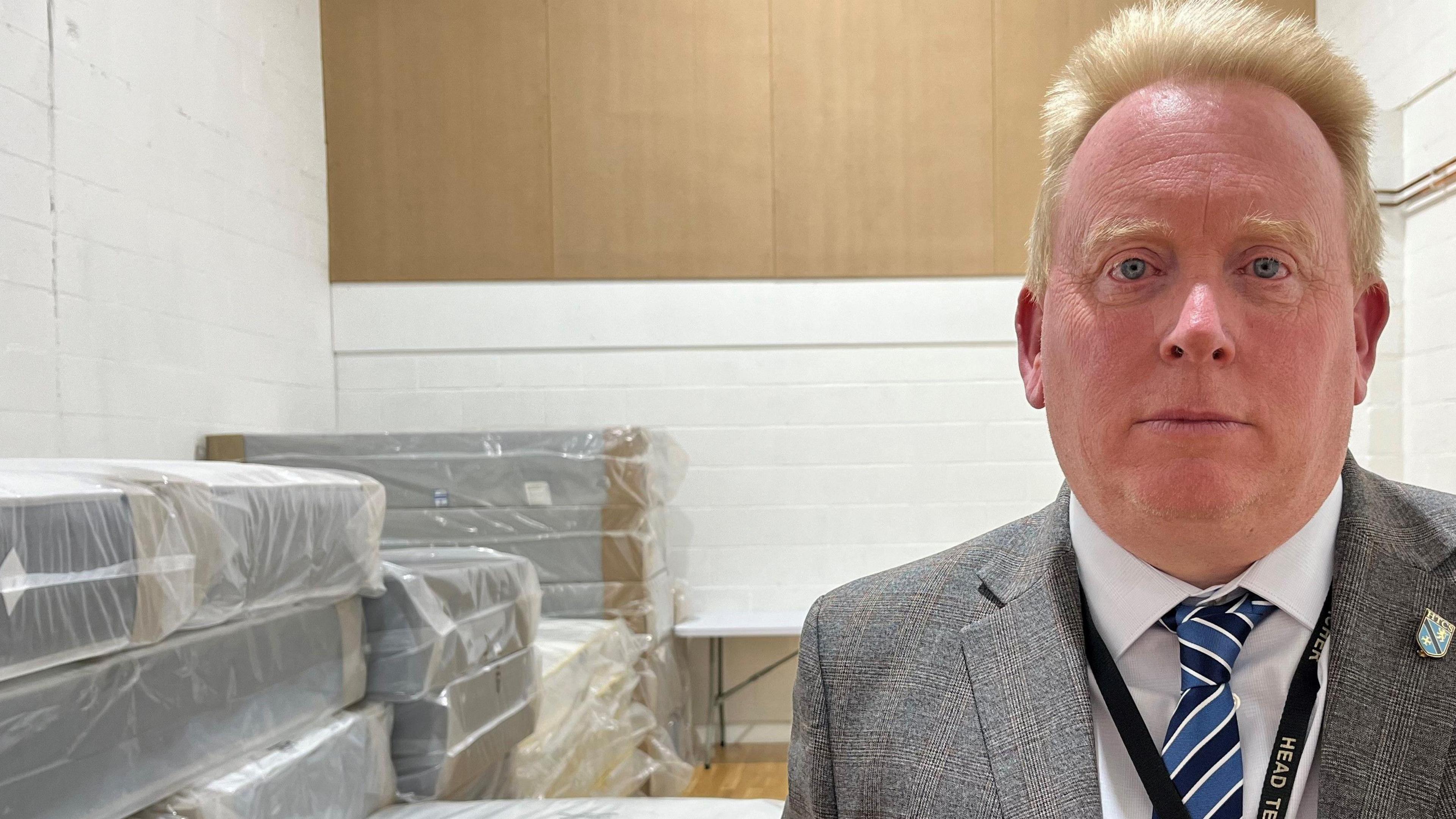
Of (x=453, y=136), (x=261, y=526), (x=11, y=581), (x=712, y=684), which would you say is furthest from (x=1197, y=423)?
(x=453, y=136)

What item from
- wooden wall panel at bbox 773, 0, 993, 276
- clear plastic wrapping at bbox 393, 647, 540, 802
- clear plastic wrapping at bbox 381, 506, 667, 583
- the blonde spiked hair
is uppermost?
wooden wall panel at bbox 773, 0, 993, 276

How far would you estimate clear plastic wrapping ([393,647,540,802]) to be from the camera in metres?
2.06

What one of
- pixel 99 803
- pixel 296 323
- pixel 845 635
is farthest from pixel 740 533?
pixel 845 635

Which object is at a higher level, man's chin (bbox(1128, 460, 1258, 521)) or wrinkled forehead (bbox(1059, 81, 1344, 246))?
wrinkled forehead (bbox(1059, 81, 1344, 246))

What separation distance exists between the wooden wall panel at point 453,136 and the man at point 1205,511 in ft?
13.6

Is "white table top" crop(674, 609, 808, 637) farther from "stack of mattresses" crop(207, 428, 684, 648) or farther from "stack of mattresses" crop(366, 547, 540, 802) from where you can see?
"stack of mattresses" crop(366, 547, 540, 802)

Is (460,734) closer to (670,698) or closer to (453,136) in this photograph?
(670,698)

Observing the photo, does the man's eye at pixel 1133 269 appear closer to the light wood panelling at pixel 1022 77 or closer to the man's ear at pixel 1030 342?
the man's ear at pixel 1030 342

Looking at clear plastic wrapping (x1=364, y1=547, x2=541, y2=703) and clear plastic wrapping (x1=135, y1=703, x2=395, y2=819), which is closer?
clear plastic wrapping (x1=135, y1=703, x2=395, y2=819)

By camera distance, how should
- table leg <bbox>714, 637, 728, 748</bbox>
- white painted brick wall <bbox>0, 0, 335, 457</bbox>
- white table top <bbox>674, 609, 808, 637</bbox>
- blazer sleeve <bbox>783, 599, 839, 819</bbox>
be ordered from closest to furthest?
blazer sleeve <bbox>783, 599, 839, 819</bbox>, white painted brick wall <bbox>0, 0, 335, 457</bbox>, white table top <bbox>674, 609, 808, 637</bbox>, table leg <bbox>714, 637, 728, 748</bbox>

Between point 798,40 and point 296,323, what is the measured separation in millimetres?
2433

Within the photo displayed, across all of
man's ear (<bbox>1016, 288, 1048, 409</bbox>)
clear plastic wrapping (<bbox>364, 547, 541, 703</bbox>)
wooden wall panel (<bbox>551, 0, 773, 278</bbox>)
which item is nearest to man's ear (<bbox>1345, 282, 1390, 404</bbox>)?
man's ear (<bbox>1016, 288, 1048, 409</bbox>)

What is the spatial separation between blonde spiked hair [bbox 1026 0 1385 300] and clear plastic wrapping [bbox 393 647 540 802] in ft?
5.32

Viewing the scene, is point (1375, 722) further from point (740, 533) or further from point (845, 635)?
point (740, 533)
